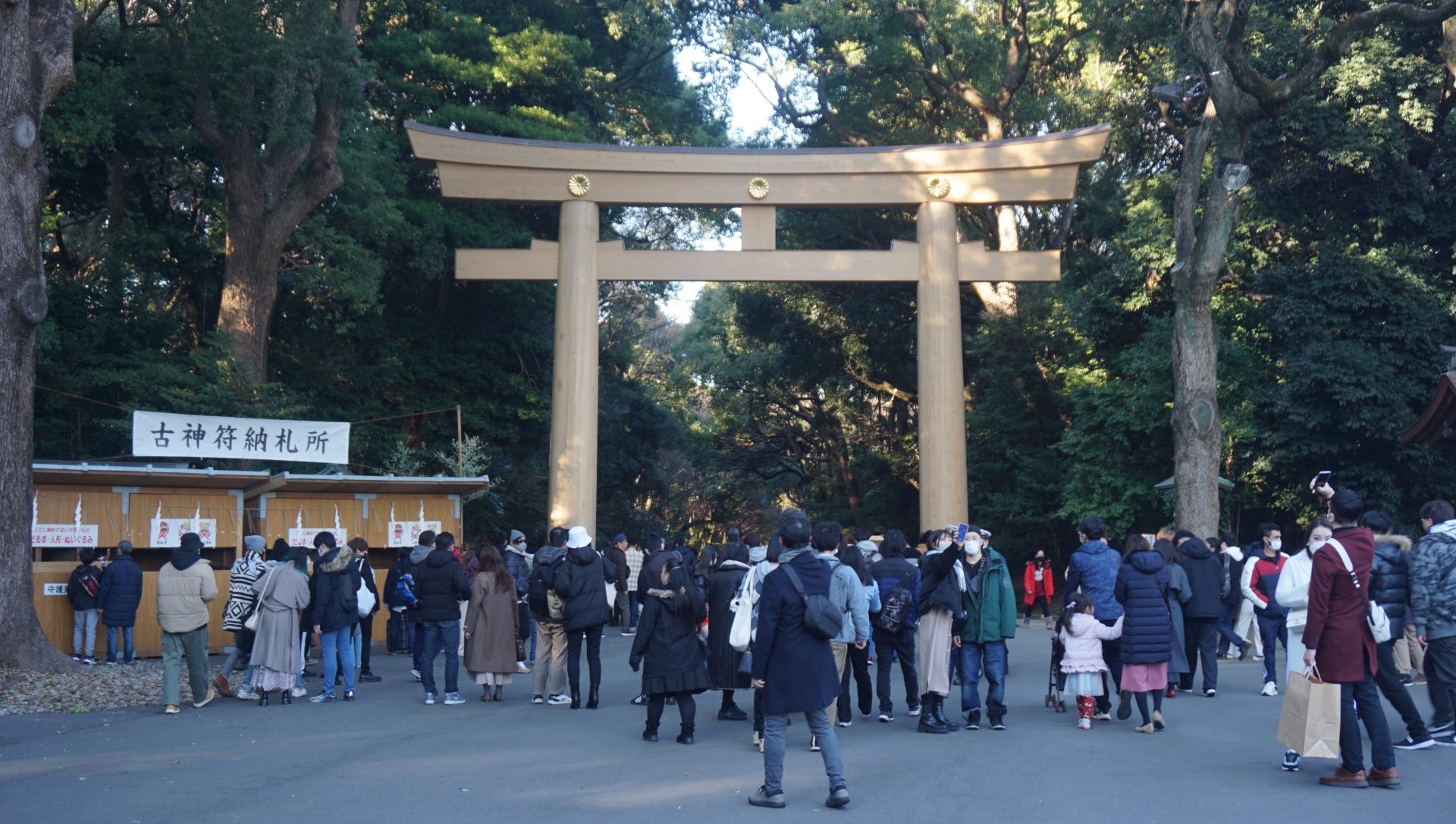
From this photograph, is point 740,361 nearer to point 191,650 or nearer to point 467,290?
point 467,290

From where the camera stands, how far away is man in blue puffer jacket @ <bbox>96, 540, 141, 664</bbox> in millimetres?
14070

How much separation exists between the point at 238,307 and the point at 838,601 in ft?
49.9

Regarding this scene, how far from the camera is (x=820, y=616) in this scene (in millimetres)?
6684

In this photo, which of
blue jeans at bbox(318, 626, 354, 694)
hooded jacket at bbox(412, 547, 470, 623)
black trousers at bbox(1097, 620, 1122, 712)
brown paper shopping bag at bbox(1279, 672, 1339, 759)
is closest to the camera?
brown paper shopping bag at bbox(1279, 672, 1339, 759)

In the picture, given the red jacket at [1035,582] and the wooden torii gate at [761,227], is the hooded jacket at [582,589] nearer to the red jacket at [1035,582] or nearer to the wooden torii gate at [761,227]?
the wooden torii gate at [761,227]

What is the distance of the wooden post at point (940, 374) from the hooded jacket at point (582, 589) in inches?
315

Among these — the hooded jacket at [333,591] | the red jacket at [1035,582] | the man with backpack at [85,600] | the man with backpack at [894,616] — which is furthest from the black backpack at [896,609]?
the red jacket at [1035,582]

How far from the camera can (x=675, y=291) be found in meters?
34.2

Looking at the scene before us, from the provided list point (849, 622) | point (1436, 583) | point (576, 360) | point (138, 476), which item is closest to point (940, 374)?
point (576, 360)

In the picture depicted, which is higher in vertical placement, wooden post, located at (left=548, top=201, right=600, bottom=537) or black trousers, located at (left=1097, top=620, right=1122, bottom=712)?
wooden post, located at (left=548, top=201, right=600, bottom=537)

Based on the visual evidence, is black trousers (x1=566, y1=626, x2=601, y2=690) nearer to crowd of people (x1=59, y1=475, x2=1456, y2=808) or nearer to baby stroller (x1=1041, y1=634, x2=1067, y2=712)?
crowd of people (x1=59, y1=475, x2=1456, y2=808)

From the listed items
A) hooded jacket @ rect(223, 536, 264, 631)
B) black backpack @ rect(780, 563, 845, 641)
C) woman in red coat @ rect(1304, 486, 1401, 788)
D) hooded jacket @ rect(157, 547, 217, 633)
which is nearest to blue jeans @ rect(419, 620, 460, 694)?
hooded jacket @ rect(223, 536, 264, 631)

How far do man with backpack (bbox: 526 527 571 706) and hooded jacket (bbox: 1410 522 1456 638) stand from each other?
22.7ft

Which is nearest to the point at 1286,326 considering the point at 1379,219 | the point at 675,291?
the point at 1379,219
